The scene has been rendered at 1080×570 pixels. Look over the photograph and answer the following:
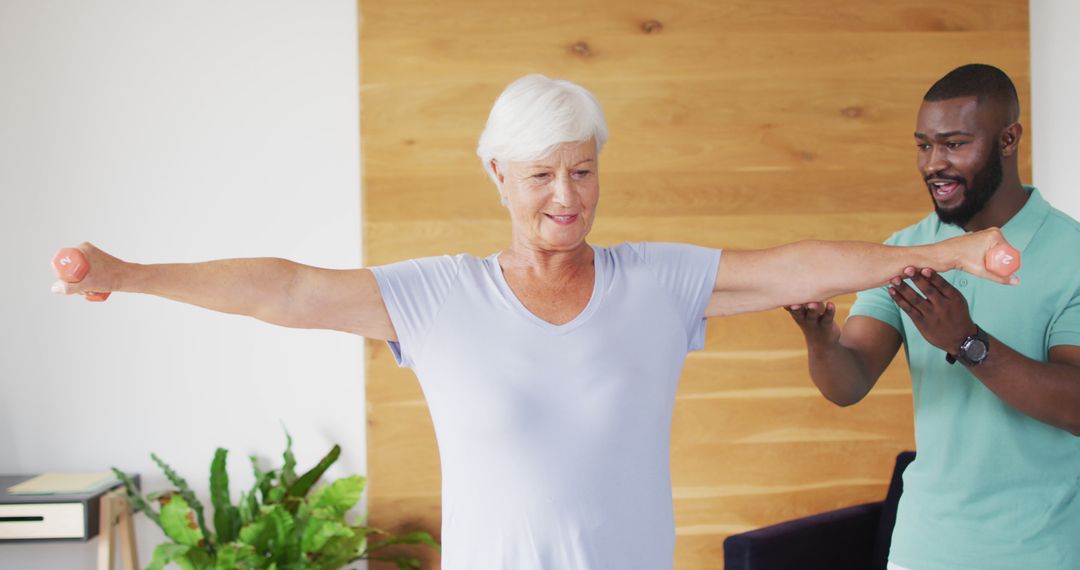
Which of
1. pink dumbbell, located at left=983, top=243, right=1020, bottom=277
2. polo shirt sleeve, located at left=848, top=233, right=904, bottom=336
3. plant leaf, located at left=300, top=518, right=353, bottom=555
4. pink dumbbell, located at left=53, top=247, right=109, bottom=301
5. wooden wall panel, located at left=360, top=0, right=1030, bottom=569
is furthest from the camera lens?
wooden wall panel, located at left=360, top=0, right=1030, bottom=569

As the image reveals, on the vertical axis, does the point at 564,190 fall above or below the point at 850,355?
above

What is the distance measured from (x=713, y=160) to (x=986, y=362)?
1.79m

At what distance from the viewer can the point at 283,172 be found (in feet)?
10.3

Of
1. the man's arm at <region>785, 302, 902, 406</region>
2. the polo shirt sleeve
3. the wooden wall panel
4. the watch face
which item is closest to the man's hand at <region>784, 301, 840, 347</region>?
the man's arm at <region>785, 302, 902, 406</region>

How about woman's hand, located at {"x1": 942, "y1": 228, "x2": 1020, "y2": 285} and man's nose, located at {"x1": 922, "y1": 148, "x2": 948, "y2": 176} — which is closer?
woman's hand, located at {"x1": 942, "y1": 228, "x2": 1020, "y2": 285}

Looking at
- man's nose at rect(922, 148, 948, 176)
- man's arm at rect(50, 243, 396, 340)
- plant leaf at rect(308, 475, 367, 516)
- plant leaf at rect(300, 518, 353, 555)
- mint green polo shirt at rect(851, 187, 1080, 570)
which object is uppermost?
man's nose at rect(922, 148, 948, 176)

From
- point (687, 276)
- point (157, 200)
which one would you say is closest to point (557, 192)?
point (687, 276)

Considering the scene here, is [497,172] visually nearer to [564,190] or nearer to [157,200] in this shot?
[564,190]

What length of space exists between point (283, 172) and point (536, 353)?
1971 mm

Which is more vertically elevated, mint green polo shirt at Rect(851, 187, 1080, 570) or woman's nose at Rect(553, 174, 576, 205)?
woman's nose at Rect(553, 174, 576, 205)

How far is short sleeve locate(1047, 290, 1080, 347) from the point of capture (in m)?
1.53

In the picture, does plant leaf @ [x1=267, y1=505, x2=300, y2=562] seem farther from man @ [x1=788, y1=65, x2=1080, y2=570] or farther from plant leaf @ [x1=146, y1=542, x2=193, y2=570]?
man @ [x1=788, y1=65, x2=1080, y2=570]

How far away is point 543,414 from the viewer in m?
1.39

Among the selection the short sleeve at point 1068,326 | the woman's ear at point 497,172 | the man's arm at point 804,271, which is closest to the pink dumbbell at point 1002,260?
the man's arm at point 804,271
